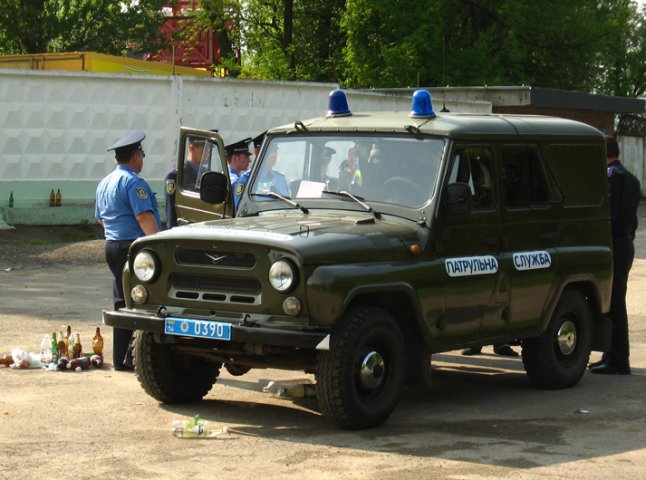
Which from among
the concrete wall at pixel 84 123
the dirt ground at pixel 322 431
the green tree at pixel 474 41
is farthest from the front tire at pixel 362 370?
the green tree at pixel 474 41

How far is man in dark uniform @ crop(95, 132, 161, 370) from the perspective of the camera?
1040 centimetres

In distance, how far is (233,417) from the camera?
8875 millimetres

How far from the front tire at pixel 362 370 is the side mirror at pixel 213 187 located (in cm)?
201

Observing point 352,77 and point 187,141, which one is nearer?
point 187,141

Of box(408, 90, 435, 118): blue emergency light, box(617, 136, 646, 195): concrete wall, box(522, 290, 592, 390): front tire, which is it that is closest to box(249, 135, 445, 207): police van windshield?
box(408, 90, 435, 118): blue emergency light

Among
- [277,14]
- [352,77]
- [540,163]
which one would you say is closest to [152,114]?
[540,163]

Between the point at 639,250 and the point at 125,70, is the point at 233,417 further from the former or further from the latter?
the point at 125,70

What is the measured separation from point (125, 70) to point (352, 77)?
1874 cm

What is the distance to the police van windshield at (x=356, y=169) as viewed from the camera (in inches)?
360

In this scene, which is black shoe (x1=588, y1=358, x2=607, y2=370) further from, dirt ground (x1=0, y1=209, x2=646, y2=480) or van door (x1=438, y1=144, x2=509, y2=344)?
van door (x1=438, y1=144, x2=509, y2=344)

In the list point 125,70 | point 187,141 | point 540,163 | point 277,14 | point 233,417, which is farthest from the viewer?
point 277,14

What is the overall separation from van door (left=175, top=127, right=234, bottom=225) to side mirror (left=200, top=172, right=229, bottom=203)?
0.60 metres

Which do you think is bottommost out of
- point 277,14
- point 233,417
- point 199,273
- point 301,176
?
point 233,417

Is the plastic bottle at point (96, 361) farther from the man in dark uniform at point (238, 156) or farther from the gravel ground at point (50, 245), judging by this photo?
the gravel ground at point (50, 245)
